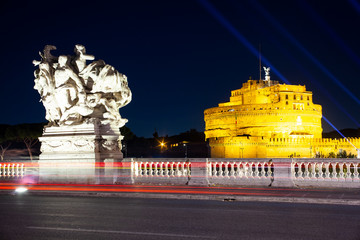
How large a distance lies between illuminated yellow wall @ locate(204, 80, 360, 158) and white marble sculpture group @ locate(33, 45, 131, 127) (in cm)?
7181

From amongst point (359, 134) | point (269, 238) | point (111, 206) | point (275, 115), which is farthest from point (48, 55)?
point (359, 134)

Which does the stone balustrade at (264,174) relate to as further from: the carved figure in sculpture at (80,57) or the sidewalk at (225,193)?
the carved figure in sculpture at (80,57)

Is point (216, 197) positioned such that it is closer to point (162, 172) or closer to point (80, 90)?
point (162, 172)

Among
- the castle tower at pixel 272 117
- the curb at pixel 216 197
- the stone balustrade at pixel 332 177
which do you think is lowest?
the curb at pixel 216 197

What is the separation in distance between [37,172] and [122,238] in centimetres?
1209

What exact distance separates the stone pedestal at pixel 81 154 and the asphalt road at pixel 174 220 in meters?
4.67

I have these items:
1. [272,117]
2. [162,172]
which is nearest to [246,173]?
[162,172]

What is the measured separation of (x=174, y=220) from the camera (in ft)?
29.7

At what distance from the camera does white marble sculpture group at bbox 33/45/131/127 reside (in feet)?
57.9

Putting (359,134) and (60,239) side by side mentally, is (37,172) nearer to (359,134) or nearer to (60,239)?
(60,239)

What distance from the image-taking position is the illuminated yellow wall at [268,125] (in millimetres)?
89438

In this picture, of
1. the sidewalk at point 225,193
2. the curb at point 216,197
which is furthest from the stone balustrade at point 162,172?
the curb at point 216,197

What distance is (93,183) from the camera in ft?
56.5

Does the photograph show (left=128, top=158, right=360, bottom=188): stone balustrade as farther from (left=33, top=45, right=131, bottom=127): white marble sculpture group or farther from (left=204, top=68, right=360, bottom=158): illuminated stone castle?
(left=204, top=68, right=360, bottom=158): illuminated stone castle
